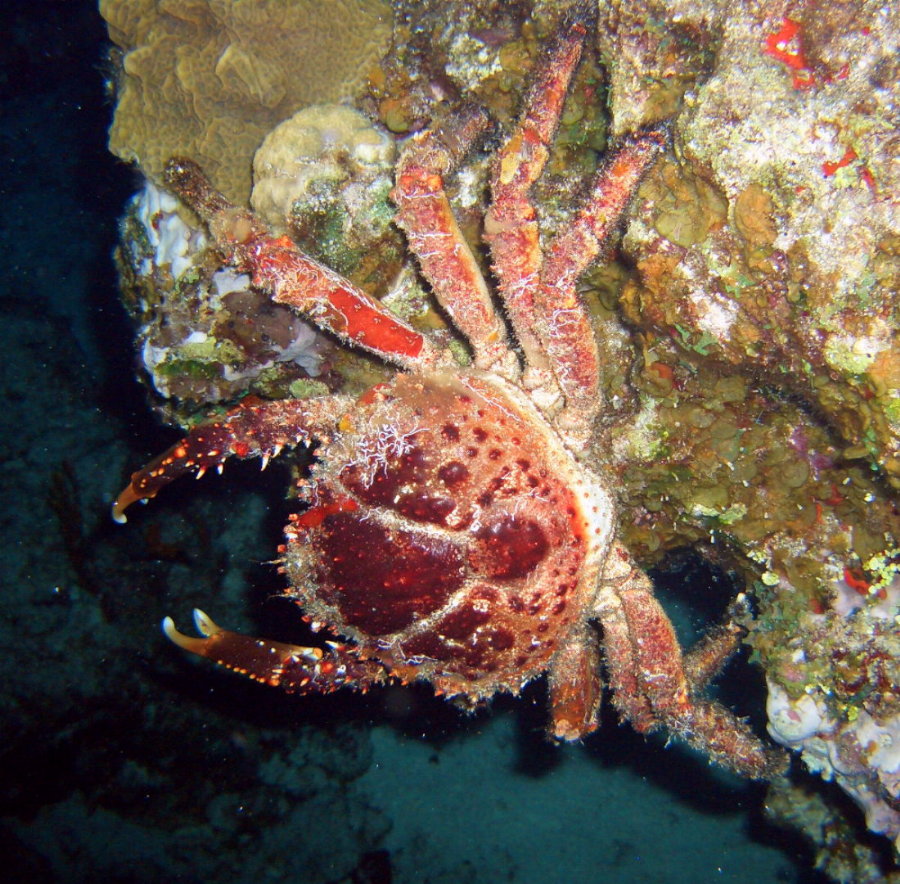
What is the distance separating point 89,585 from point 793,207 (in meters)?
7.20

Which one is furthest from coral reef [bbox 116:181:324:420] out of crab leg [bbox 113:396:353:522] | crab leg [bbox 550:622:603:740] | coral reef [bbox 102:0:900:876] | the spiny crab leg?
crab leg [bbox 550:622:603:740]

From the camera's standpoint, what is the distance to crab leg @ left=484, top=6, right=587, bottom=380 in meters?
3.04

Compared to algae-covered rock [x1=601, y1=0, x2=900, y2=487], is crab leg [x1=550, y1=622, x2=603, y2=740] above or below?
below

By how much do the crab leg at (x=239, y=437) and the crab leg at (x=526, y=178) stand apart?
1106mm

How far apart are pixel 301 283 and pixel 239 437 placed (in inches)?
34.3

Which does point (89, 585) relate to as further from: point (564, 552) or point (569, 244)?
point (569, 244)

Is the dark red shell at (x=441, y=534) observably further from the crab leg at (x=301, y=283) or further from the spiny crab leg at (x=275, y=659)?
the crab leg at (x=301, y=283)

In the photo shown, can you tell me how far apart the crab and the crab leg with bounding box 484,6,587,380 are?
1 cm

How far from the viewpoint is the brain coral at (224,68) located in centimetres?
363

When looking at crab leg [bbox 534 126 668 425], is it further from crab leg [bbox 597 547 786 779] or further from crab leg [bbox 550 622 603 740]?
crab leg [bbox 550 622 603 740]

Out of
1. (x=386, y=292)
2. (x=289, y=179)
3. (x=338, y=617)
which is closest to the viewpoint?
(x=338, y=617)

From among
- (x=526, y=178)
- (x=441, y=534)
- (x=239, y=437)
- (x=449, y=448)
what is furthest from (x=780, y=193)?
(x=239, y=437)

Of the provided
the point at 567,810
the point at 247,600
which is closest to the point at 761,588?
the point at 567,810

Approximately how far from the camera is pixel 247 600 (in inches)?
270
